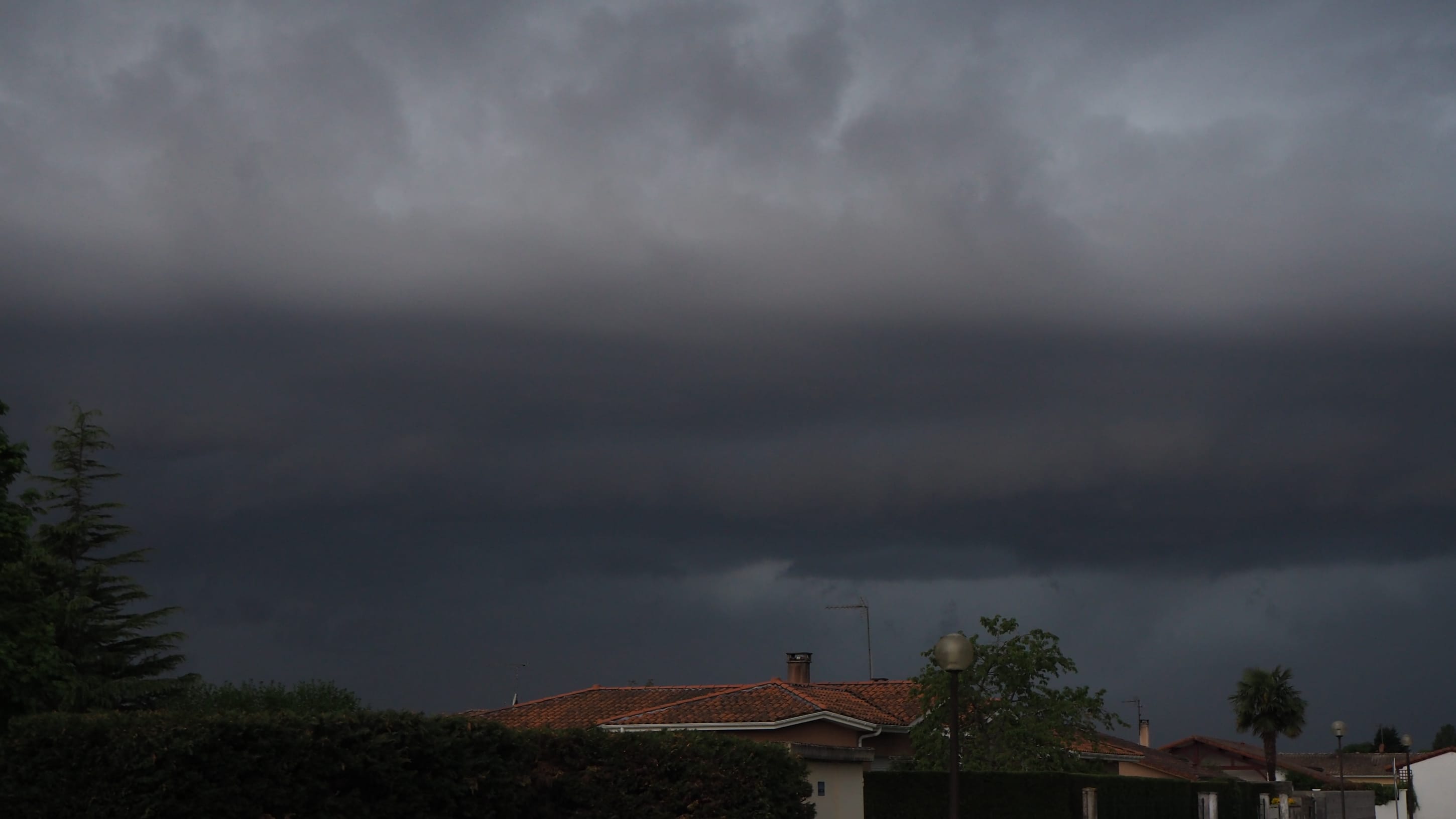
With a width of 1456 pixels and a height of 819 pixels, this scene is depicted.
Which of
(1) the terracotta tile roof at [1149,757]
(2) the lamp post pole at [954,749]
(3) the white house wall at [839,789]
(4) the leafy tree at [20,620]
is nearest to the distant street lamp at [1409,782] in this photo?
(1) the terracotta tile roof at [1149,757]

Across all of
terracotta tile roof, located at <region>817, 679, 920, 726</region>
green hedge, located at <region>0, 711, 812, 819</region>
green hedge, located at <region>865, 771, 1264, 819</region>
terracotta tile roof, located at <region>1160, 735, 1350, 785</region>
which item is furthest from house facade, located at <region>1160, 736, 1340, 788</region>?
green hedge, located at <region>0, 711, 812, 819</region>

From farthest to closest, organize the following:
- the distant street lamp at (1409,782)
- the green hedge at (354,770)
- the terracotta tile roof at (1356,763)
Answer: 1. the terracotta tile roof at (1356,763)
2. the distant street lamp at (1409,782)
3. the green hedge at (354,770)

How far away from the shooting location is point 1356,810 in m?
63.5

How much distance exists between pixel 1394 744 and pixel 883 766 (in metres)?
121

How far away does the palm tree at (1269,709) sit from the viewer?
8381 centimetres

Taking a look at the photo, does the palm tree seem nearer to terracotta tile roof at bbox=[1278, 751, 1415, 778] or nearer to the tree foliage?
terracotta tile roof at bbox=[1278, 751, 1415, 778]

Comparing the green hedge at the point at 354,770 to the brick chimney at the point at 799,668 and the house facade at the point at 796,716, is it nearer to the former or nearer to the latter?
the house facade at the point at 796,716

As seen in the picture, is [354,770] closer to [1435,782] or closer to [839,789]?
[839,789]

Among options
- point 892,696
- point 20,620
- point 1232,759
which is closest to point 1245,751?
point 1232,759

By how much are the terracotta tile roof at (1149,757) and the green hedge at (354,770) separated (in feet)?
69.8

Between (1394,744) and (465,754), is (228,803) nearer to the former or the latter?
(465,754)

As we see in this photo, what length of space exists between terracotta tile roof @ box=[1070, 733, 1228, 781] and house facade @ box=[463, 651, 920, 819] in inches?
255

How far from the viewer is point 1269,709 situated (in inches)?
3314

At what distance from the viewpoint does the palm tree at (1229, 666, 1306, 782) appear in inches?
3300
